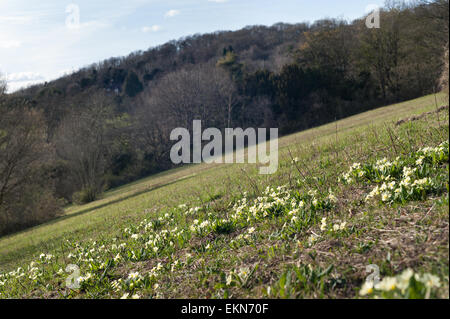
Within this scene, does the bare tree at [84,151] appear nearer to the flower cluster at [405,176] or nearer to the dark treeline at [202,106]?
the dark treeline at [202,106]

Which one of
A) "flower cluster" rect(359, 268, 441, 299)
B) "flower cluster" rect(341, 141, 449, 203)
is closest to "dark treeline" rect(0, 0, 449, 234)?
"flower cluster" rect(341, 141, 449, 203)

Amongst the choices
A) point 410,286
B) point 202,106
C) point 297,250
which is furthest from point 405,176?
point 202,106

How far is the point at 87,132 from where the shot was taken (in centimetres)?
3266

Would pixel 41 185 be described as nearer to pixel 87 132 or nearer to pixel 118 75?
pixel 87 132

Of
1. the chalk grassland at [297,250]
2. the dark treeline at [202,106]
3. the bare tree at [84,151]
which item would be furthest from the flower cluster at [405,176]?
the bare tree at [84,151]

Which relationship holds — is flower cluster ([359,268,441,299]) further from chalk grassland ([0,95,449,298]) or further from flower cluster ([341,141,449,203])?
flower cluster ([341,141,449,203])

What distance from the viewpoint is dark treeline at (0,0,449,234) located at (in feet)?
77.3

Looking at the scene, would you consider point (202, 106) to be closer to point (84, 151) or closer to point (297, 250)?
point (84, 151)

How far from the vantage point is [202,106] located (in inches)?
2025

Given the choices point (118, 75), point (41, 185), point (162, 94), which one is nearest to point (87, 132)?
point (41, 185)

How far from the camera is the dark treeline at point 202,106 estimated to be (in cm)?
Answer: 2355

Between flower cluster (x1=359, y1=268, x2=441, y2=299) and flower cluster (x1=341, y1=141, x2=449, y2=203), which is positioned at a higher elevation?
flower cluster (x1=341, y1=141, x2=449, y2=203)

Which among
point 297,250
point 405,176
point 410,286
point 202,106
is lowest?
point 297,250
